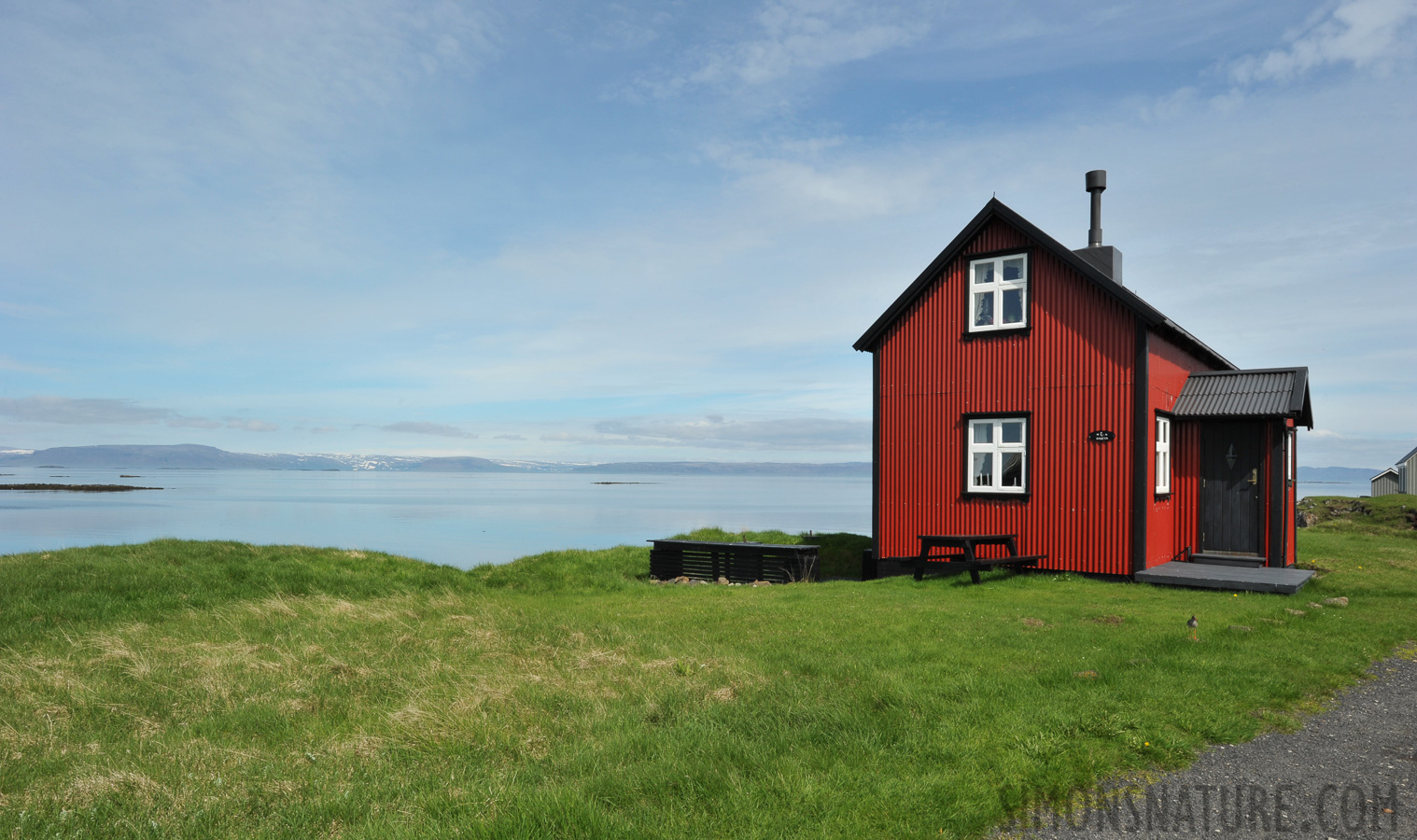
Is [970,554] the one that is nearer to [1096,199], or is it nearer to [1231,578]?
[1231,578]

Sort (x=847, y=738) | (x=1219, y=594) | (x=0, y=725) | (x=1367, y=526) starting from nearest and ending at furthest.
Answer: (x=847, y=738) → (x=0, y=725) → (x=1219, y=594) → (x=1367, y=526)

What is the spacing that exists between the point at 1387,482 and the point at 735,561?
5819 centimetres

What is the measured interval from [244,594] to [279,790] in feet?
31.6

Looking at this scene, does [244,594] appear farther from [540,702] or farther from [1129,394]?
[1129,394]

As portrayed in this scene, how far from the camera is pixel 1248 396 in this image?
17203 mm

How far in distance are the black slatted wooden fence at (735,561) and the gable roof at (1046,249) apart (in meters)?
4.95

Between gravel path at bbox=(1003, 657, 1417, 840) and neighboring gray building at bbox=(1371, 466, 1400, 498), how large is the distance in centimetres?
5986

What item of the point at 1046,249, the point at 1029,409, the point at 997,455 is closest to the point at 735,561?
the point at 997,455

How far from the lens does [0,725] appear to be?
21.4 ft

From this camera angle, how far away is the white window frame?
16359mm

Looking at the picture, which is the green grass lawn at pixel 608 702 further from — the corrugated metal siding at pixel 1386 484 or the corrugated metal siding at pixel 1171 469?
the corrugated metal siding at pixel 1386 484

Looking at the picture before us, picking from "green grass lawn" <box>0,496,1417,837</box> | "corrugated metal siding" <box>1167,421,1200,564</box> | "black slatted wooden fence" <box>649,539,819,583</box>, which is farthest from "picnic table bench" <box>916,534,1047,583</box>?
"corrugated metal siding" <box>1167,421,1200,564</box>

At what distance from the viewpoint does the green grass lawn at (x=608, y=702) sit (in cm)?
491

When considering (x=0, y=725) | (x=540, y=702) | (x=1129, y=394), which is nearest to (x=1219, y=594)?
(x=1129, y=394)
